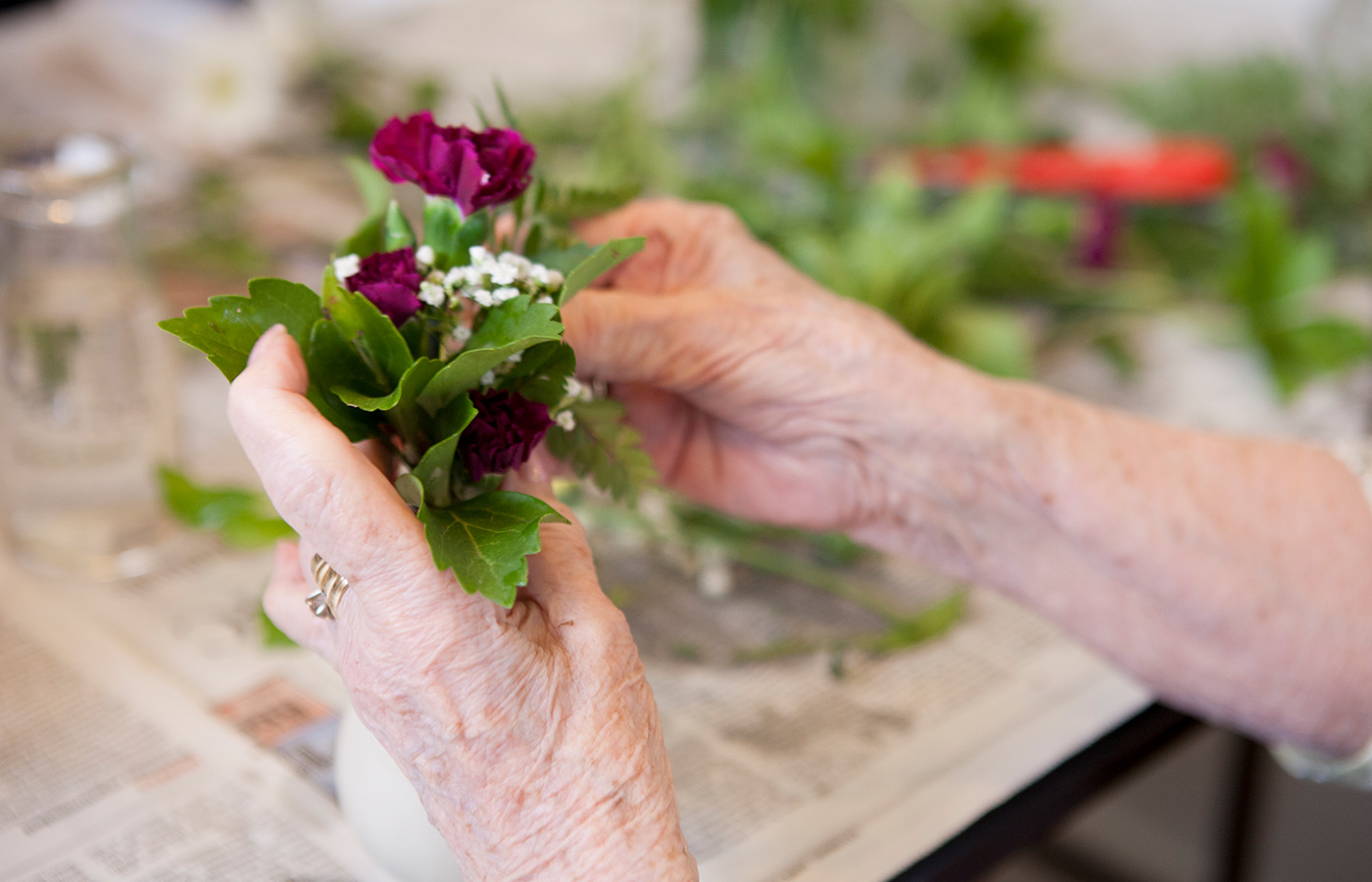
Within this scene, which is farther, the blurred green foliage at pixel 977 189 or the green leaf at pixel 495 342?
the blurred green foliage at pixel 977 189

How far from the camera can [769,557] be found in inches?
33.7

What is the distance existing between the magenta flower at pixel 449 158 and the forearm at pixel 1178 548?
1.10 ft

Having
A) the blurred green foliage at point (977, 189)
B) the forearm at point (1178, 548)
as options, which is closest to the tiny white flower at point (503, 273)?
the forearm at point (1178, 548)

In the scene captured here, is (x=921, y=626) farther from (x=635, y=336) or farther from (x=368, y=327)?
(x=368, y=327)

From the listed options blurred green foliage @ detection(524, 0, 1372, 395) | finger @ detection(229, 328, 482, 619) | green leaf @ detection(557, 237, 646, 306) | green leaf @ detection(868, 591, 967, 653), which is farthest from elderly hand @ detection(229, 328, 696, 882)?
blurred green foliage @ detection(524, 0, 1372, 395)

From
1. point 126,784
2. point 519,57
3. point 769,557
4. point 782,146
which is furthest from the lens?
point 519,57

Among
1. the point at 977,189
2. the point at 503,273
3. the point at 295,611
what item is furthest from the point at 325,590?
the point at 977,189

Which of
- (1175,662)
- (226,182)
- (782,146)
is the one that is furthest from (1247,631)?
(226,182)

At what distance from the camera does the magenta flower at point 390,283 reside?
49cm

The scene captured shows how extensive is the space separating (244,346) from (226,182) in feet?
2.99

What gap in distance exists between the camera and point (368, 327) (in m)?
0.49

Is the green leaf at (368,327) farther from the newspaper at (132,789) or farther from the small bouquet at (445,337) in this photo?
the newspaper at (132,789)

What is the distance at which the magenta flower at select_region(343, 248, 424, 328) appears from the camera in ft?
1.60

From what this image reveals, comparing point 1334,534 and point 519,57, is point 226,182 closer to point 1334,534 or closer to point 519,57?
point 519,57
